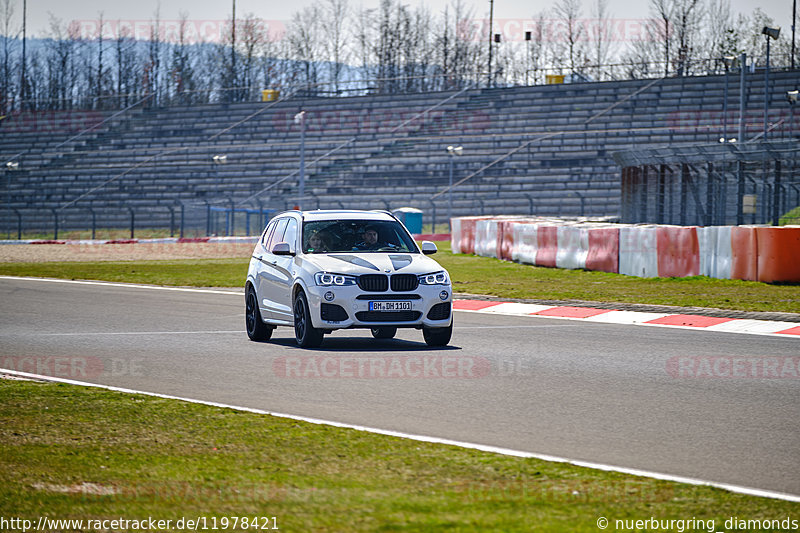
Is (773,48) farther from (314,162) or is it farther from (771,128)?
(314,162)

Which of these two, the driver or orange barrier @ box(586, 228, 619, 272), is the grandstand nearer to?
orange barrier @ box(586, 228, 619, 272)

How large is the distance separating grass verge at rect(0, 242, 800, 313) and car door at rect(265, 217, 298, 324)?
6775 millimetres

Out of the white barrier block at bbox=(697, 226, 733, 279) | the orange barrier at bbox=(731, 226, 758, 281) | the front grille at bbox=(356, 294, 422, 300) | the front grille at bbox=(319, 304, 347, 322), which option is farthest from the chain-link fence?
the front grille at bbox=(319, 304, 347, 322)

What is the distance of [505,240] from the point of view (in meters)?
32.2

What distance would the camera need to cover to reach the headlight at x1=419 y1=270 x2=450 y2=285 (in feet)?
42.9

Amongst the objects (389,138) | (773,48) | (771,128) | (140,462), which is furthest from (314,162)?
(140,462)

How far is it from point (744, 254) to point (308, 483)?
57.6 feet

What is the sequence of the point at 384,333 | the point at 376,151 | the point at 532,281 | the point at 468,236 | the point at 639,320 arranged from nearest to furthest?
1. the point at 384,333
2. the point at 639,320
3. the point at 532,281
4. the point at 468,236
5. the point at 376,151

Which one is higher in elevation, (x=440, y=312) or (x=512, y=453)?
(x=440, y=312)

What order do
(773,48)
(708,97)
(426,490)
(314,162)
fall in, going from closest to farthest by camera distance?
(426,490) → (708,97) → (314,162) → (773,48)

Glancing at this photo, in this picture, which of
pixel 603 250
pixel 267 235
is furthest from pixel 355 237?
pixel 603 250

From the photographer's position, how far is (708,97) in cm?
5656

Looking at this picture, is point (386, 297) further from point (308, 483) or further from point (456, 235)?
point (456, 235)

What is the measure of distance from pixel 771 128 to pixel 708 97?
5.65m
